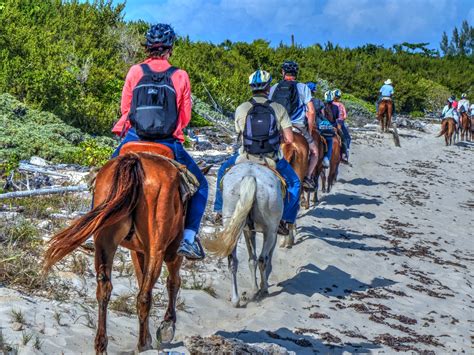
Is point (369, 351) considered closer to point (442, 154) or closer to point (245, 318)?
point (245, 318)

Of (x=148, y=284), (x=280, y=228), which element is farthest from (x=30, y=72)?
(x=148, y=284)

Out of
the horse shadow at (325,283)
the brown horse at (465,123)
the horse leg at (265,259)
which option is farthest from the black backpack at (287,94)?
the brown horse at (465,123)

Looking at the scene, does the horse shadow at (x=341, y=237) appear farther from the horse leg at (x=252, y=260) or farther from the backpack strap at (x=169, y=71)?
the backpack strap at (x=169, y=71)

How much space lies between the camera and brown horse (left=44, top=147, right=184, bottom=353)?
14.7ft

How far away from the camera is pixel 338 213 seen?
14.2 meters

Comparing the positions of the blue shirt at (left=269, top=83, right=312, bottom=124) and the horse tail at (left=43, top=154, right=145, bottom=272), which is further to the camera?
the blue shirt at (left=269, top=83, right=312, bottom=124)

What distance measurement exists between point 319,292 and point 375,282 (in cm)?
134

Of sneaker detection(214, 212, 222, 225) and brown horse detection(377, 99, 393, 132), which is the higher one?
brown horse detection(377, 99, 393, 132)

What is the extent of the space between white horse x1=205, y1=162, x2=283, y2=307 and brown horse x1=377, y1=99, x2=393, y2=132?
821 inches

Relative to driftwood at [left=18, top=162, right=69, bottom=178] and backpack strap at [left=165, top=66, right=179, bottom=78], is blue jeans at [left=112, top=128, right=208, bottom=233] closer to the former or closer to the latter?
backpack strap at [left=165, top=66, right=179, bottom=78]

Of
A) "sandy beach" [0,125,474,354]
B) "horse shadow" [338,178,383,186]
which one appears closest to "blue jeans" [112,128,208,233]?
"sandy beach" [0,125,474,354]

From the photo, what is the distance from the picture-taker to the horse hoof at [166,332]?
550cm

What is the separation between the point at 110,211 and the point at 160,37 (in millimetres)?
1729

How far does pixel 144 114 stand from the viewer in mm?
5250
